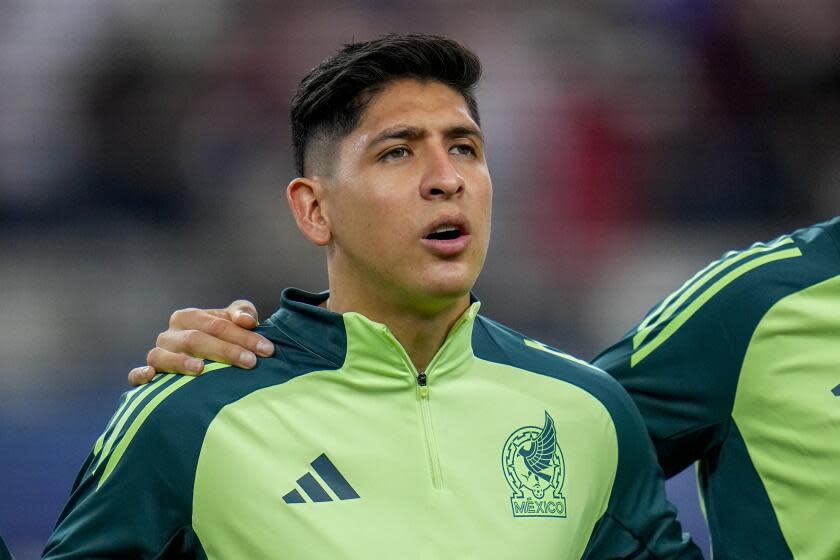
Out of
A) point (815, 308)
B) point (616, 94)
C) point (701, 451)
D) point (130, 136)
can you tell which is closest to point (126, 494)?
point (701, 451)

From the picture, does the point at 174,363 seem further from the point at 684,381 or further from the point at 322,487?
the point at 684,381

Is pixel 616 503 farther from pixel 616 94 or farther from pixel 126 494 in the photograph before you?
pixel 616 94

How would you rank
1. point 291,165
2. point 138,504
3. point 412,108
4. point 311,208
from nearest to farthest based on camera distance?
point 138,504 → point 412,108 → point 311,208 → point 291,165

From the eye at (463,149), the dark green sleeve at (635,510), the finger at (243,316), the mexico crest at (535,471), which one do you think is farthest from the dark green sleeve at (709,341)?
the finger at (243,316)

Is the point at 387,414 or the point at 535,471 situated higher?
the point at 387,414

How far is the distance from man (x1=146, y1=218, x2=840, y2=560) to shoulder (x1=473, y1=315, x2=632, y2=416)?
0.49ft

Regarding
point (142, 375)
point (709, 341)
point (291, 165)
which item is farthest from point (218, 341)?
point (291, 165)

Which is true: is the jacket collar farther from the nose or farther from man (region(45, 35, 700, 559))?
the nose

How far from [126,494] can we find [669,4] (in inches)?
213

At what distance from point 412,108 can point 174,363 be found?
24.6 inches

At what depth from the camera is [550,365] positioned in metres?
2.50

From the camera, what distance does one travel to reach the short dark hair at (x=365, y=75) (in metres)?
2.45

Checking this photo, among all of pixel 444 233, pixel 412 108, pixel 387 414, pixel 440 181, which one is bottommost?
pixel 387 414

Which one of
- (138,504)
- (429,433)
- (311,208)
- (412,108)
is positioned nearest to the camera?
(138,504)
